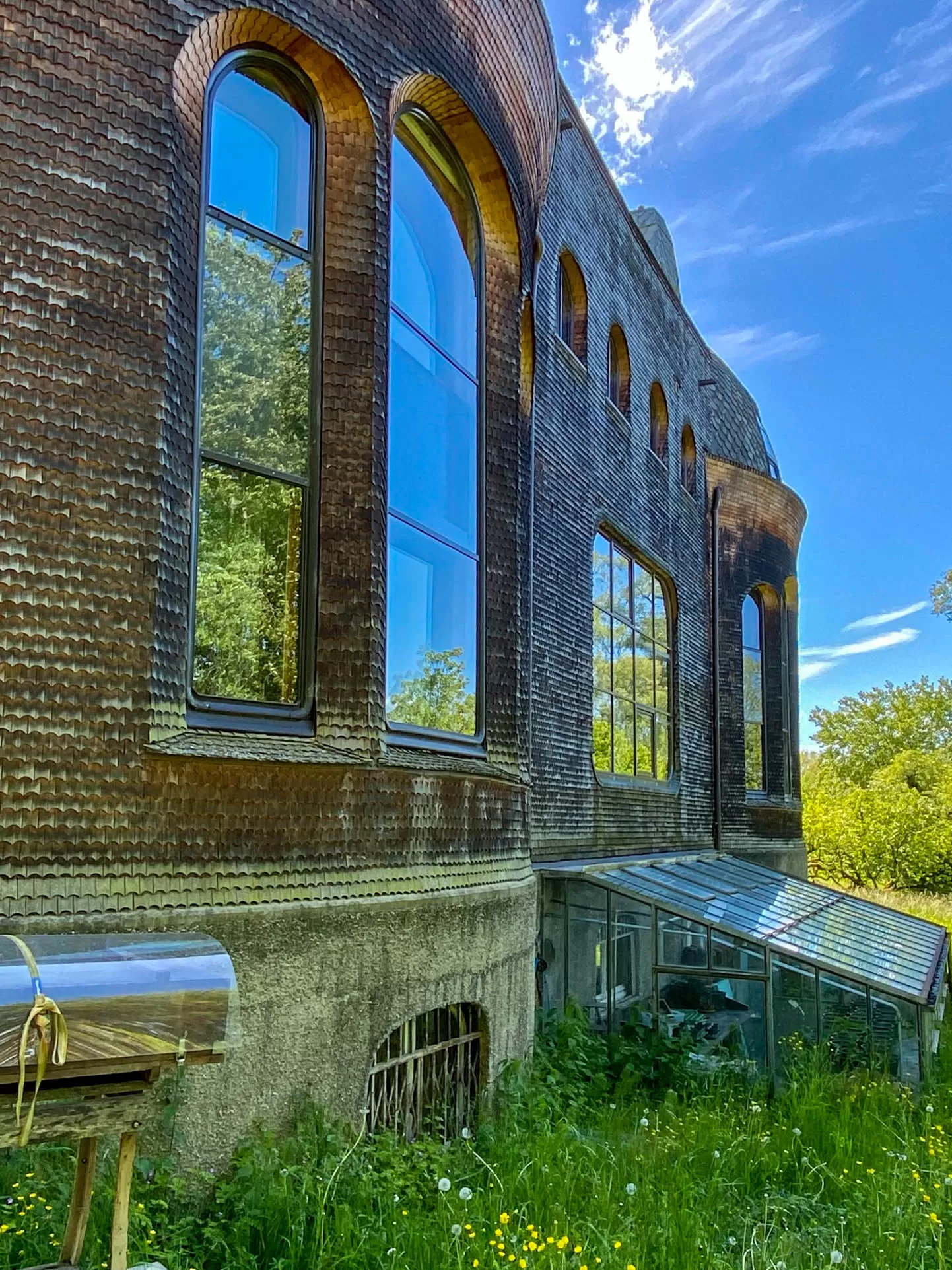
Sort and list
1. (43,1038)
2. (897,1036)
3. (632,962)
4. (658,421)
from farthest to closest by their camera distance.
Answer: (658,421) → (632,962) → (897,1036) → (43,1038)

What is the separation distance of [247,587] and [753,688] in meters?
15.2

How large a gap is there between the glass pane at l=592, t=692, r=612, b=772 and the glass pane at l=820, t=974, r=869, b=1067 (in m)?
3.67

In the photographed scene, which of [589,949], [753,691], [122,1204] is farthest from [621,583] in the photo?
[122,1204]

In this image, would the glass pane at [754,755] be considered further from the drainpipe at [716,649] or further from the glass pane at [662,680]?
the glass pane at [662,680]

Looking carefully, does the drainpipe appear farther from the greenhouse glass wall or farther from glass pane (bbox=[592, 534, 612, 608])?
the greenhouse glass wall

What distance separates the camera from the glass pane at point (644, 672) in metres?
13.8

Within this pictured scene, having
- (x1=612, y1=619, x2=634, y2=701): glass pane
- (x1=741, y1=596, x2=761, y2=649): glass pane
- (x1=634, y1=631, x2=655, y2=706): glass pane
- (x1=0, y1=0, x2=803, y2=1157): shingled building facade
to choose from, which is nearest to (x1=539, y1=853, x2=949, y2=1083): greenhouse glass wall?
(x1=0, y1=0, x2=803, y2=1157): shingled building facade

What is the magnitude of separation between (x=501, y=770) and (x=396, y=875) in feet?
5.03

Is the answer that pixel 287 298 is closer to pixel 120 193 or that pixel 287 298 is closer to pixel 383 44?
pixel 120 193

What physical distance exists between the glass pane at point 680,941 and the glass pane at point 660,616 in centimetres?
591

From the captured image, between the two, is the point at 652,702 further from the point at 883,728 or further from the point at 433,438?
the point at 883,728

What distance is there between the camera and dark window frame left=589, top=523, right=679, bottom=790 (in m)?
12.6

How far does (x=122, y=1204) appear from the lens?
2949mm

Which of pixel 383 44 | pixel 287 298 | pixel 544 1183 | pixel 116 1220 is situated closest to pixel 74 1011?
pixel 116 1220
